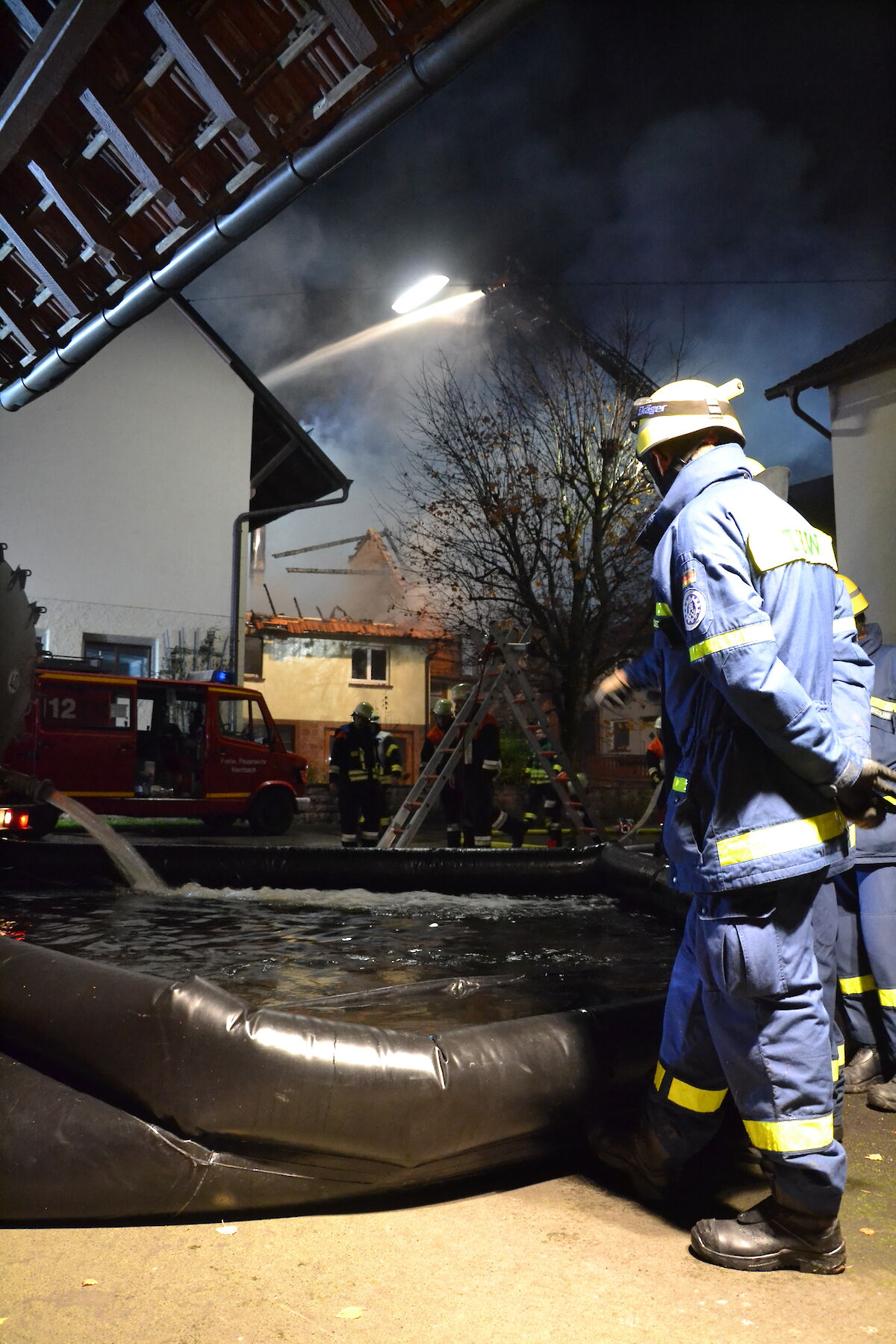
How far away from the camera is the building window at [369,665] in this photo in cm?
2939

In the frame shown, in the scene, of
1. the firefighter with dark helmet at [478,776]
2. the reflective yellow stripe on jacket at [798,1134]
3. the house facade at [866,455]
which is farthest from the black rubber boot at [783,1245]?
the house facade at [866,455]

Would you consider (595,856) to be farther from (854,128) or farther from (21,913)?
(854,128)

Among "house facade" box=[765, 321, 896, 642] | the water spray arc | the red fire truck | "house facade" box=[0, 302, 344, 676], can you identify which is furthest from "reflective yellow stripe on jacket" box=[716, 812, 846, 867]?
the water spray arc

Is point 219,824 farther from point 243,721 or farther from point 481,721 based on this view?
point 481,721

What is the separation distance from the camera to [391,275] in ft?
157

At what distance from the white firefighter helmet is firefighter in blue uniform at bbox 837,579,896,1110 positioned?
938 millimetres

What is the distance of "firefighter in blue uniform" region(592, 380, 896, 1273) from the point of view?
1.91 metres

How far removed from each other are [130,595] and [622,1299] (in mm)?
18219

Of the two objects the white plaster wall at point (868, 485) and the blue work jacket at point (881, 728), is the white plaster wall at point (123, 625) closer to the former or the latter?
the white plaster wall at point (868, 485)

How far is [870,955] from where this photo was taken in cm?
307

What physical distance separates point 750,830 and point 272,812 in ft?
41.6

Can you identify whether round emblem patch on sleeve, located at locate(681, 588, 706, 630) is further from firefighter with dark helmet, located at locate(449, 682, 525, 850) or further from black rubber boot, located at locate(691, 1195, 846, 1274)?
firefighter with dark helmet, located at locate(449, 682, 525, 850)

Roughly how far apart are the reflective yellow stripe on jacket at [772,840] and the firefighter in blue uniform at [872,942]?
116 centimetres

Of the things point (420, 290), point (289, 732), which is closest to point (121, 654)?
point (420, 290)
